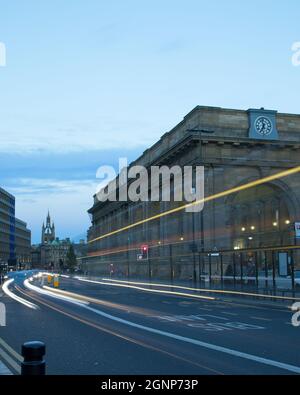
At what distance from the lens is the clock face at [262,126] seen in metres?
59.9

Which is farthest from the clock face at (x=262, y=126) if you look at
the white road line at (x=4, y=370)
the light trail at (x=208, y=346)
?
the white road line at (x=4, y=370)

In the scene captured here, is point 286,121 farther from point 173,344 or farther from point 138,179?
point 173,344

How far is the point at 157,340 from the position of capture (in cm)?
1459

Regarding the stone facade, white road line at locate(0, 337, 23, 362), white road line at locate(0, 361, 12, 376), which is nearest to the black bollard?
white road line at locate(0, 361, 12, 376)

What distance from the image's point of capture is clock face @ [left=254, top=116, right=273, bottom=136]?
59.9 m

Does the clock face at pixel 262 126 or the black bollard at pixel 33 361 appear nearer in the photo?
the black bollard at pixel 33 361

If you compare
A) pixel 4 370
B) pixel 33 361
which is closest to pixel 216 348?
pixel 4 370

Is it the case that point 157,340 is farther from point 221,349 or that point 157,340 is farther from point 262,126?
point 262,126

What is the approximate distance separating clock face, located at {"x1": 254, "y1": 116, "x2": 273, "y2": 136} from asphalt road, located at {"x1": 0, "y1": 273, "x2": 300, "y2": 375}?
3767cm

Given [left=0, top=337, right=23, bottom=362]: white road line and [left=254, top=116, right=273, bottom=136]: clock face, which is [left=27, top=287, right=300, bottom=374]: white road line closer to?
[left=0, top=337, right=23, bottom=362]: white road line

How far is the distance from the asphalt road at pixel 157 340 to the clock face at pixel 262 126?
37665 millimetres

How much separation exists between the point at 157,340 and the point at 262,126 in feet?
158

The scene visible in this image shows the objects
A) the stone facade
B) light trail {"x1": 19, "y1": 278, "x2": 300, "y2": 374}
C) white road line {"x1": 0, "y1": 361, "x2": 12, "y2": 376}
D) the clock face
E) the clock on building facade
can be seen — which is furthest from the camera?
the clock face

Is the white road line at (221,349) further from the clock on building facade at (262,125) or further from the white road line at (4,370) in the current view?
the clock on building facade at (262,125)
